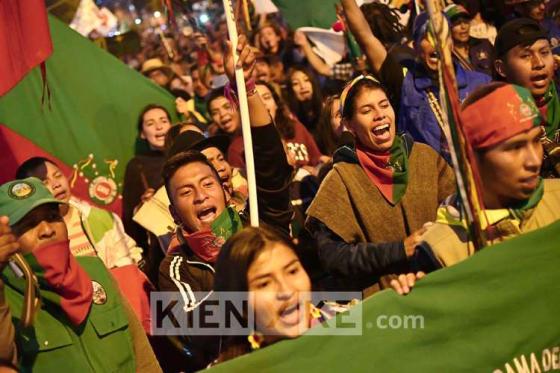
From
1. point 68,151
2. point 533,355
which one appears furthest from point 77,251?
point 533,355

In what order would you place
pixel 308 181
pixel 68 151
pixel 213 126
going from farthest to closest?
pixel 213 126 < pixel 68 151 < pixel 308 181

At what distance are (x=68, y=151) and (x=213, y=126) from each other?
3.99 feet

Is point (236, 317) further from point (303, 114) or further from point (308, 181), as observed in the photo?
point (303, 114)

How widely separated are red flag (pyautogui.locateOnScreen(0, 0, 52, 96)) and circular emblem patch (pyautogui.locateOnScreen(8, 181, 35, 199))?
871 mm

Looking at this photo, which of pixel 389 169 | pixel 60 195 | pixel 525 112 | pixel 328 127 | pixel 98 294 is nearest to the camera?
pixel 525 112

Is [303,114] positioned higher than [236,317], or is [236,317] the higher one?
[303,114]

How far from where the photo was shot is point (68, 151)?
26.9ft

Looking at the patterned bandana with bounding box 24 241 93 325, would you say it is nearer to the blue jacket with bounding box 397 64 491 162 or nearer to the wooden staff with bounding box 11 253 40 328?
the wooden staff with bounding box 11 253 40 328

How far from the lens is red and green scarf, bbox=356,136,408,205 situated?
5258mm

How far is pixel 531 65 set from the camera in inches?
251

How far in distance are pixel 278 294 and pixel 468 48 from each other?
195 inches

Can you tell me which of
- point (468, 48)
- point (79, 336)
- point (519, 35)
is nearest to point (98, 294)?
point (79, 336)

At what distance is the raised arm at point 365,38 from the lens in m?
6.40

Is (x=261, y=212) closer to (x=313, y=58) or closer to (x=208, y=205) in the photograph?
(x=208, y=205)
